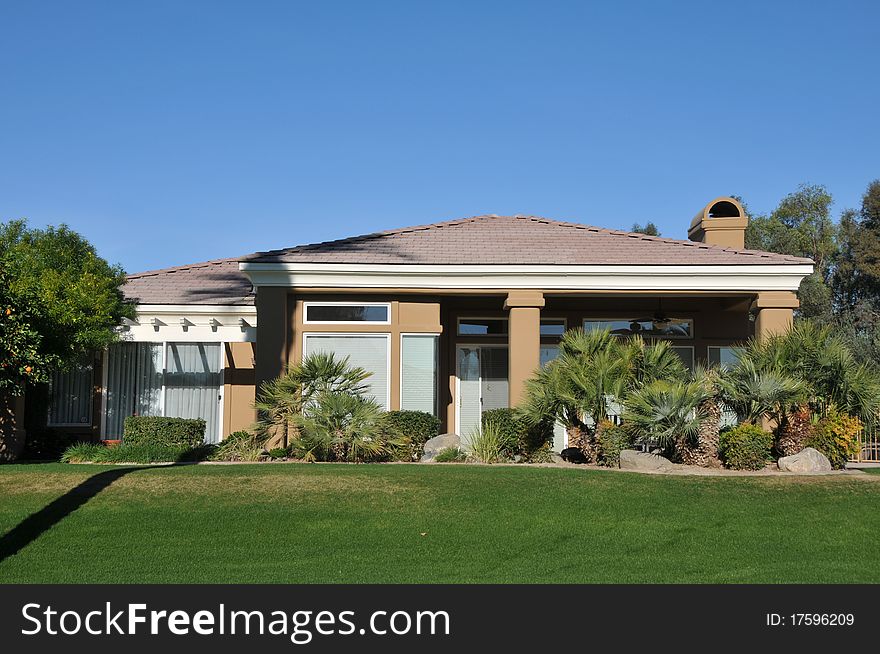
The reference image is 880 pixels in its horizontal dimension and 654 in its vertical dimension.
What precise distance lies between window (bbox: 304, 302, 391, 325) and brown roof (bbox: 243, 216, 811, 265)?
36.0 inches

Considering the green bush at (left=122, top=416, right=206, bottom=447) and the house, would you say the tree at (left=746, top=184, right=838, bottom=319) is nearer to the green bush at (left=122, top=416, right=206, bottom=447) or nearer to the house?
the house

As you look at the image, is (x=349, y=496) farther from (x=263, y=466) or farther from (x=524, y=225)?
(x=524, y=225)

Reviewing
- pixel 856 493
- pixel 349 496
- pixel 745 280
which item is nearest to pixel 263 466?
pixel 349 496

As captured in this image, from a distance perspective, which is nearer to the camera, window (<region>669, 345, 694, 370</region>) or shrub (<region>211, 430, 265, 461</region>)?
shrub (<region>211, 430, 265, 461</region>)

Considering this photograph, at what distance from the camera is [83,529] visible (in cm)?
1105

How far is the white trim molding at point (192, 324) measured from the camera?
Answer: 20.3 meters

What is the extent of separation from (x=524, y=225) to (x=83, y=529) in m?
13.7

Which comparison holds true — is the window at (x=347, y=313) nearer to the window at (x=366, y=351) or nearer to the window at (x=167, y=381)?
the window at (x=366, y=351)

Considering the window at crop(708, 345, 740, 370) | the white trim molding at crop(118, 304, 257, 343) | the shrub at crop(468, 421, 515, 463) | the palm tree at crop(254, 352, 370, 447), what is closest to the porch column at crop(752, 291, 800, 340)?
the window at crop(708, 345, 740, 370)

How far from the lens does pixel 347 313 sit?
63.0ft

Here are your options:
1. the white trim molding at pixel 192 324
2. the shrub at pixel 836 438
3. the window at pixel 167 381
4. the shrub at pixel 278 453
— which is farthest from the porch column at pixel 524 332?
the window at pixel 167 381

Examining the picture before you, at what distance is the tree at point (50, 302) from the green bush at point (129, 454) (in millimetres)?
1458

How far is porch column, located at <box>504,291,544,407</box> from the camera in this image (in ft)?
61.6

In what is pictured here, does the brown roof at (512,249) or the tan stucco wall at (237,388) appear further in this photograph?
the tan stucco wall at (237,388)
